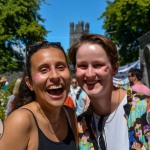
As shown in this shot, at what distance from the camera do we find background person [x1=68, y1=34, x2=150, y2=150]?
7.86ft

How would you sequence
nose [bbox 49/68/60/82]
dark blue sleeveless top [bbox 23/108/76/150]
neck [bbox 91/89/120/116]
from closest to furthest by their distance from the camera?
dark blue sleeveless top [bbox 23/108/76/150] < nose [bbox 49/68/60/82] < neck [bbox 91/89/120/116]

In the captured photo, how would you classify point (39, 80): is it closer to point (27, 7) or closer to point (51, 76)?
point (51, 76)

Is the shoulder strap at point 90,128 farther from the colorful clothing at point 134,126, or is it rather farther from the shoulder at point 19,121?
the shoulder at point 19,121

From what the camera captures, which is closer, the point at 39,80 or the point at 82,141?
the point at 39,80

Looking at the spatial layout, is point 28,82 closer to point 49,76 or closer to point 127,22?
point 49,76

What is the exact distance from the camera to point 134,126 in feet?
7.77

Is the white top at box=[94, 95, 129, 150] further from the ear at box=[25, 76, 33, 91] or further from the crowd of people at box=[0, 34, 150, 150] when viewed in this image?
the ear at box=[25, 76, 33, 91]

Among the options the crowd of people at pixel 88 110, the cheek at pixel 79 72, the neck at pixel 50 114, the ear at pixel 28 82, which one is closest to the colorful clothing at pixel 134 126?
the crowd of people at pixel 88 110

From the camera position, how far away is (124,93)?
2.59 meters

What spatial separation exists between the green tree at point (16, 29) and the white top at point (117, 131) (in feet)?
69.0

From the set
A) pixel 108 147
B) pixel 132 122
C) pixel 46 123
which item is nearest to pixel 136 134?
pixel 132 122

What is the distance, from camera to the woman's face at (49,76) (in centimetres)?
233

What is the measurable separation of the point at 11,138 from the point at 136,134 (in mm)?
813

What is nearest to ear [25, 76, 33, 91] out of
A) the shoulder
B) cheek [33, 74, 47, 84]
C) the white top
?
cheek [33, 74, 47, 84]
